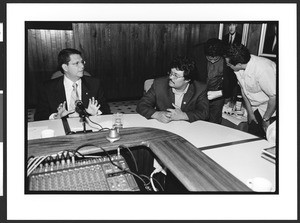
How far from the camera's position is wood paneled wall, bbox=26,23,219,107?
4.93 metres

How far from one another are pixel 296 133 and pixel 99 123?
143 cm

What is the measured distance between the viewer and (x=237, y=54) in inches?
93.0

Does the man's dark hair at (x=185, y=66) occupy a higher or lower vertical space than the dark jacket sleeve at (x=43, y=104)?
higher

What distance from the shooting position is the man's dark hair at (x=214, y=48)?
104 inches

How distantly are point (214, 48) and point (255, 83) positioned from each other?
0.54m

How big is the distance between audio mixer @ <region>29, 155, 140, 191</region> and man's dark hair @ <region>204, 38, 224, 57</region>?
5.51 ft

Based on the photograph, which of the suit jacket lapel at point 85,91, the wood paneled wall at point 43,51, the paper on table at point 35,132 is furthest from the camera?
the wood paneled wall at point 43,51

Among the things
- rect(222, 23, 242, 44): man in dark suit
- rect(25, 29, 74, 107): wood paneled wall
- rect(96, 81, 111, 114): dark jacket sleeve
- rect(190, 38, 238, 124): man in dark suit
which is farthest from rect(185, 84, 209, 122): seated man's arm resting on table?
rect(25, 29, 74, 107): wood paneled wall

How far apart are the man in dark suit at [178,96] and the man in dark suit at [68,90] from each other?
1.67ft

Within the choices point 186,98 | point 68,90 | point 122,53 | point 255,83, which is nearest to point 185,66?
point 186,98

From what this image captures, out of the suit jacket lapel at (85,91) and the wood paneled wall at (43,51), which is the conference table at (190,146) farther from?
the wood paneled wall at (43,51)

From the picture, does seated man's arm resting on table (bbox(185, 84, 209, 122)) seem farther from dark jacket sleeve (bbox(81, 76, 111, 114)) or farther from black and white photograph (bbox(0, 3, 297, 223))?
dark jacket sleeve (bbox(81, 76, 111, 114))

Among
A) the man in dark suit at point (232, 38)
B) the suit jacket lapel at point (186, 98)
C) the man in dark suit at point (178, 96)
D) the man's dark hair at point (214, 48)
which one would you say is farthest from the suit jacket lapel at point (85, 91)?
the man in dark suit at point (232, 38)

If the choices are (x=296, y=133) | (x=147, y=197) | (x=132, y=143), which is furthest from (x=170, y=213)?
(x=296, y=133)
